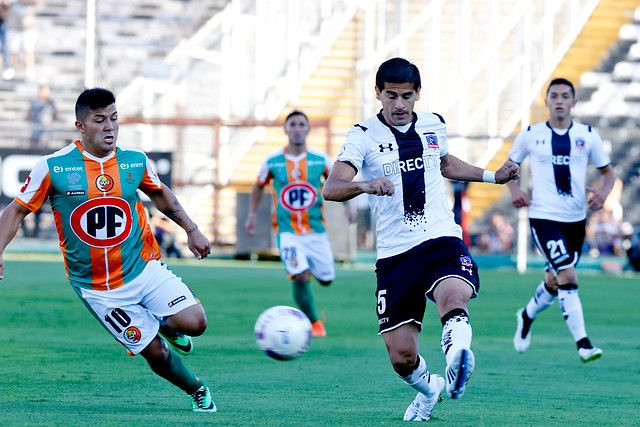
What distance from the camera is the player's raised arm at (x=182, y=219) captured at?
6.76m

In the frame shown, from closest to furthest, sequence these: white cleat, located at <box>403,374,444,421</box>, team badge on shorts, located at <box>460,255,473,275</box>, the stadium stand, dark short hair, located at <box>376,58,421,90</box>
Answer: dark short hair, located at <box>376,58,421,90</box>
team badge on shorts, located at <box>460,255,473,275</box>
white cleat, located at <box>403,374,444,421</box>
the stadium stand

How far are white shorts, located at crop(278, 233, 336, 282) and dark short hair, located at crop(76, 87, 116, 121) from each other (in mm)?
5324

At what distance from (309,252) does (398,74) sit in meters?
5.85

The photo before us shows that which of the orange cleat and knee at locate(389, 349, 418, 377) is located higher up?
knee at locate(389, 349, 418, 377)

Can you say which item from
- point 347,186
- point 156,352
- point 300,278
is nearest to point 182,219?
point 156,352

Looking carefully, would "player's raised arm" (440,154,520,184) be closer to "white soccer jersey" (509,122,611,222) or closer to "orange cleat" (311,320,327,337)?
"white soccer jersey" (509,122,611,222)

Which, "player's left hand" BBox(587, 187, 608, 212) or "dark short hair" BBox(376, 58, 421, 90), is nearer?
"dark short hair" BBox(376, 58, 421, 90)

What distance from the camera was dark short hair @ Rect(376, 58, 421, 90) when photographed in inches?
243

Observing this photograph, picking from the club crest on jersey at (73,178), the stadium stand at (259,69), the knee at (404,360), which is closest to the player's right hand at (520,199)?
the knee at (404,360)

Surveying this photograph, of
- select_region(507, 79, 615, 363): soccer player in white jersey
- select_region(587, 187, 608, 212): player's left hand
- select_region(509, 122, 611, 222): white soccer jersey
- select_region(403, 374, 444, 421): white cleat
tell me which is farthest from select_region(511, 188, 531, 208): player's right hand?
select_region(403, 374, 444, 421): white cleat

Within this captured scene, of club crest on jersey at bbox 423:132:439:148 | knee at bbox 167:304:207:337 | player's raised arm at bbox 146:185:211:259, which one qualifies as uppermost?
club crest on jersey at bbox 423:132:439:148

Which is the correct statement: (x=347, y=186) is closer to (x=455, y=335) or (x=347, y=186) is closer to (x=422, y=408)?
(x=455, y=335)

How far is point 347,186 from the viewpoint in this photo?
5.98 metres

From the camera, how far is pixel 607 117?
2886 cm
